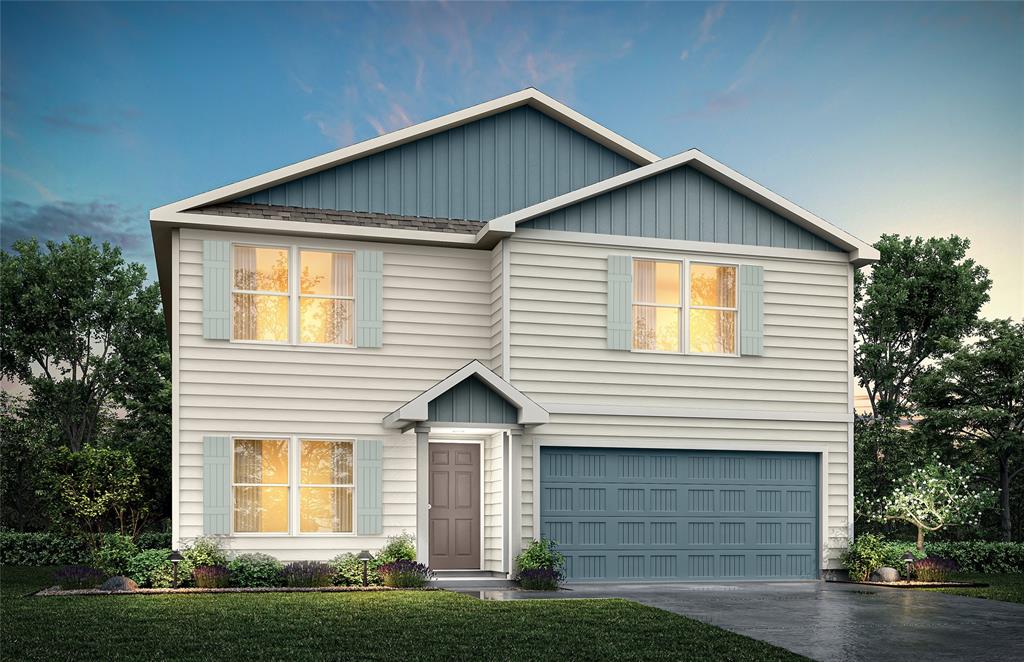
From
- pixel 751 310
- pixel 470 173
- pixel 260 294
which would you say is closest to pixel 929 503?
pixel 751 310

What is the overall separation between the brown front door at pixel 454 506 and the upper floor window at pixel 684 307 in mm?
3517

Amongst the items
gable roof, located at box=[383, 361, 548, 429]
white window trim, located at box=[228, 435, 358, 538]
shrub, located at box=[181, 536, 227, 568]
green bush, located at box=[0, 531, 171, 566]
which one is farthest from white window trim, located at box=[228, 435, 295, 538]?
green bush, located at box=[0, 531, 171, 566]

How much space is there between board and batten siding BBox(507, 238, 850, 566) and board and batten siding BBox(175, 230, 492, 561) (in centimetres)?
111

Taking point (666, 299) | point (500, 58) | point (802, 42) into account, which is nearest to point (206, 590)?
point (666, 299)

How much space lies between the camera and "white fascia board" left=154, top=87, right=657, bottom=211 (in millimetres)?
17500

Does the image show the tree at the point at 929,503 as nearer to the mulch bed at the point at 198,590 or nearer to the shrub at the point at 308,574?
the mulch bed at the point at 198,590

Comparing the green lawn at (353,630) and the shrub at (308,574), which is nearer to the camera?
the green lawn at (353,630)

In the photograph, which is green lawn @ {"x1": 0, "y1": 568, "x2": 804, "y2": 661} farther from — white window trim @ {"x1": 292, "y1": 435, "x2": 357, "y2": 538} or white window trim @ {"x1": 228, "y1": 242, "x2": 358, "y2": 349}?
white window trim @ {"x1": 228, "y1": 242, "x2": 358, "y2": 349}

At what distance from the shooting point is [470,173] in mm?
19188

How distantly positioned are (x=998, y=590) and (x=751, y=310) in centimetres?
594

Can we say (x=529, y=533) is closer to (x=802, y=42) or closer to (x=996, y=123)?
(x=802, y=42)

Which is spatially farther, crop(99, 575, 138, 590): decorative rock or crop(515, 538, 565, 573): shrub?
crop(515, 538, 565, 573): shrub

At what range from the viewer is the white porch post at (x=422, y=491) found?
55.9 feet

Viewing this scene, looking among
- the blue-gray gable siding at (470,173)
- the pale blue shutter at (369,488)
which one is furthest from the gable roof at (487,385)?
the blue-gray gable siding at (470,173)
